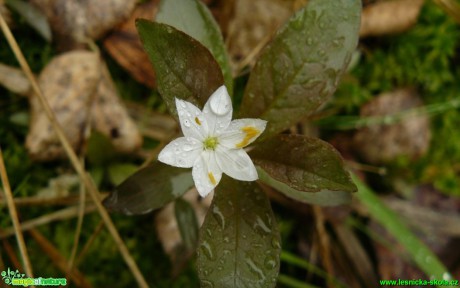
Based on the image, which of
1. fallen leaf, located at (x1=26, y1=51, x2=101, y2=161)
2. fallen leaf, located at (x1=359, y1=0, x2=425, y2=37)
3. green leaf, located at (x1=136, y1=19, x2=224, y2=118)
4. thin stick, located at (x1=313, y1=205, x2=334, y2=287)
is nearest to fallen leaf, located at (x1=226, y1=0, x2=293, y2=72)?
fallen leaf, located at (x1=359, y1=0, x2=425, y2=37)

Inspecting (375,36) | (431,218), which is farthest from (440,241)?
(375,36)

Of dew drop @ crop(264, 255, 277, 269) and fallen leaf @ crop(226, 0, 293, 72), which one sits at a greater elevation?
fallen leaf @ crop(226, 0, 293, 72)

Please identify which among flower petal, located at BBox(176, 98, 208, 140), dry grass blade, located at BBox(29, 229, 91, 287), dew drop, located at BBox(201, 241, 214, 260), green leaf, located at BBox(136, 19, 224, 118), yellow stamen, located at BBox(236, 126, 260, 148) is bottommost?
dry grass blade, located at BBox(29, 229, 91, 287)

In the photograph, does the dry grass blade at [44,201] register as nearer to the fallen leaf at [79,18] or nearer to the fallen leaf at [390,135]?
the fallen leaf at [79,18]

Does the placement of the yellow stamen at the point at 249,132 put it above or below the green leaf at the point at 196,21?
below

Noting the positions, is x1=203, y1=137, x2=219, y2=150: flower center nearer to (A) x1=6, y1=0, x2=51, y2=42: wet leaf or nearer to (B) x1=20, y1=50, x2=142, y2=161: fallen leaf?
(B) x1=20, y1=50, x2=142, y2=161: fallen leaf

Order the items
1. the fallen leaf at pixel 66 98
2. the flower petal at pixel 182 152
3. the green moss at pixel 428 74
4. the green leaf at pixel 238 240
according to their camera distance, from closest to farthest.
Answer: the flower petal at pixel 182 152
the green leaf at pixel 238 240
the fallen leaf at pixel 66 98
the green moss at pixel 428 74

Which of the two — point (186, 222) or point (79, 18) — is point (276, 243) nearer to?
point (186, 222)

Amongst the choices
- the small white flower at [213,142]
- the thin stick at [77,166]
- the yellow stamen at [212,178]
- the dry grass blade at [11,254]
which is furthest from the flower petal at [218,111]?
the dry grass blade at [11,254]
